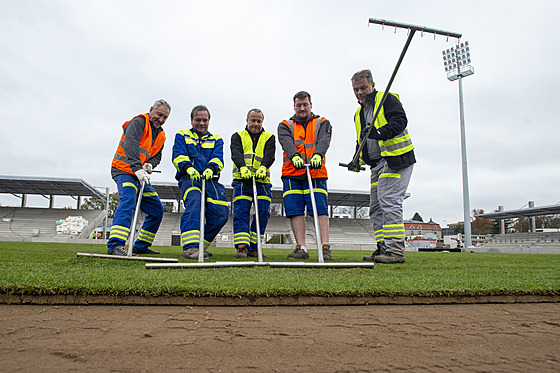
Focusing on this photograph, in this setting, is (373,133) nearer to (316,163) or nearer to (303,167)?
(316,163)

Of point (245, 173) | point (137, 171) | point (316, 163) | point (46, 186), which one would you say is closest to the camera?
point (316, 163)

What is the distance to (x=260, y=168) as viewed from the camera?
4.34 m

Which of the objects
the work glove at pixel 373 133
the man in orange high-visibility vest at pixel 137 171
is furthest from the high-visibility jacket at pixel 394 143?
the man in orange high-visibility vest at pixel 137 171

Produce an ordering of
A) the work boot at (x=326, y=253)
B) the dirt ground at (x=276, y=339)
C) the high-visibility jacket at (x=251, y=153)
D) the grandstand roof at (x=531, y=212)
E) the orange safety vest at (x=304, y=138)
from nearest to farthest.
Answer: the dirt ground at (x=276, y=339) < the work boot at (x=326, y=253) < the orange safety vest at (x=304, y=138) < the high-visibility jacket at (x=251, y=153) < the grandstand roof at (x=531, y=212)

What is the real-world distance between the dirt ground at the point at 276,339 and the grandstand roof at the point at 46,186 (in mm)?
27886

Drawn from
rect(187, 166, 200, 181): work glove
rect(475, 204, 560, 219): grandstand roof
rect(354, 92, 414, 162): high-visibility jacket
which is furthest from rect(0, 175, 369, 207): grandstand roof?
rect(354, 92, 414, 162): high-visibility jacket

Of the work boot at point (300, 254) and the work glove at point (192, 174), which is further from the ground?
the work glove at point (192, 174)

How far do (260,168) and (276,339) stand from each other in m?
3.04

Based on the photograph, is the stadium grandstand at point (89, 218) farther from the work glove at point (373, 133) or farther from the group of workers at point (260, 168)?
the work glove at point (373, 133)

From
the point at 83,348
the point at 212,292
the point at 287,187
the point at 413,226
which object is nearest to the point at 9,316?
the point at 83,348

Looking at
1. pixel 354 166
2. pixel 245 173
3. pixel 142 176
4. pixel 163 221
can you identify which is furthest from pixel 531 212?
pixel 142 176

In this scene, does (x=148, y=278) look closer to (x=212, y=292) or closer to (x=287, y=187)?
(x=212, y=292)

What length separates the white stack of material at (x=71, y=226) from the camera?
82.7 feet

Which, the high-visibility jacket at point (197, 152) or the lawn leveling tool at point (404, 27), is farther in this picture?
the high-visibility jacket at point (197, 152)
